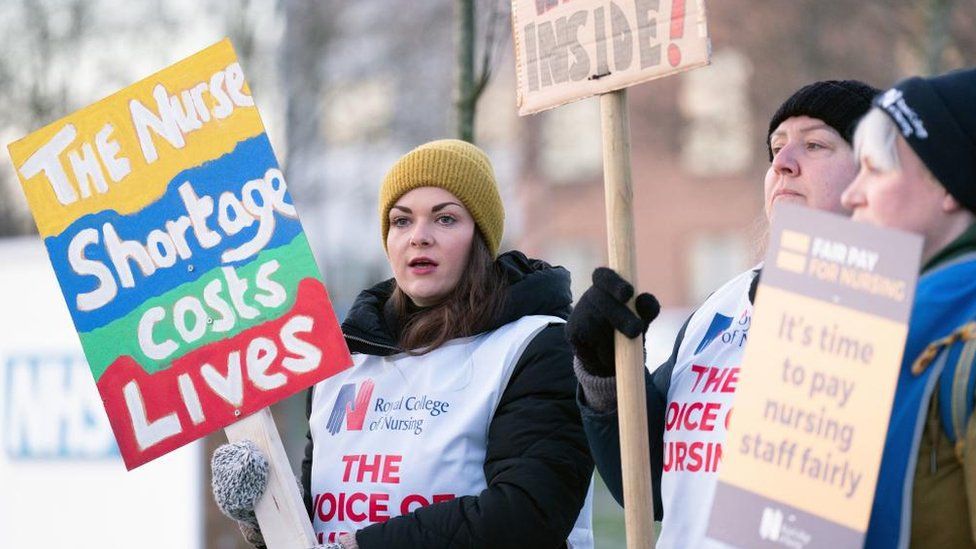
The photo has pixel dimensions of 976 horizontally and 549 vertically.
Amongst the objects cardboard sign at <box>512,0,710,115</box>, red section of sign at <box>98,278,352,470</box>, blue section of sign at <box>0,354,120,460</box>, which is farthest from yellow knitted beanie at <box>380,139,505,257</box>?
blue section of sign at <box>0,354,120,460</box>

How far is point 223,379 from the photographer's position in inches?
121

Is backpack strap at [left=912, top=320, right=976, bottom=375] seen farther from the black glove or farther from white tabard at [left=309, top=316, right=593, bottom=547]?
white tabard at [left=309, top=316, right=593, bottom=547]

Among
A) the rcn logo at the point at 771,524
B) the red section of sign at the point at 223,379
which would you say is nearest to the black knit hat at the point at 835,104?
the rcn logo at the point at 771,524

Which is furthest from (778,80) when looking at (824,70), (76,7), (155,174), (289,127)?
(155,174)

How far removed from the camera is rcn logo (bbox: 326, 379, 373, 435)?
122 inches

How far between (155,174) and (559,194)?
26.7 m

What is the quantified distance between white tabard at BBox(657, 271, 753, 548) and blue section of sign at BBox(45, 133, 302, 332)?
939mm

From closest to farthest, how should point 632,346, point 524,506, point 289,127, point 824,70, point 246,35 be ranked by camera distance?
point 632,346 → point 524,506 → point 246,35 → point 289,127 → point 824,70

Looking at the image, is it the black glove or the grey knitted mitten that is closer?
the black glove

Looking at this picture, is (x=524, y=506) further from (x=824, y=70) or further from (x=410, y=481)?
(x=824, y=70)

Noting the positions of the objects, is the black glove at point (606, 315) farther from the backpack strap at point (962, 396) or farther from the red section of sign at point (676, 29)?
the backpack strap at point (962, 396)

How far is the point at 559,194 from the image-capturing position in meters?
29.8

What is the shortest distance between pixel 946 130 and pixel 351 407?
1549 mm

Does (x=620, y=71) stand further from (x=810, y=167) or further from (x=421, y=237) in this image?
(x=421, y=237)
